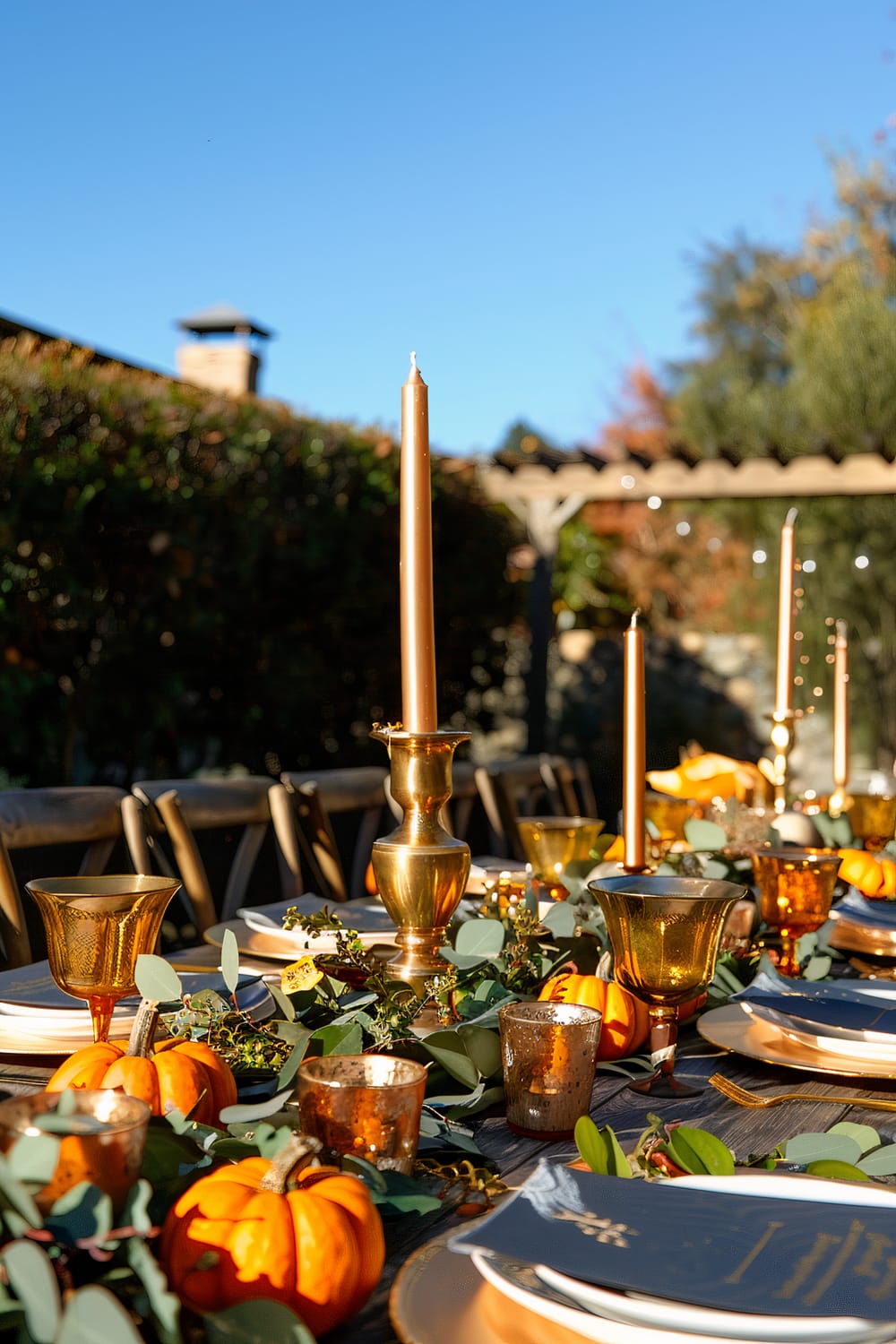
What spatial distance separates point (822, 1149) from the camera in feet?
2.65

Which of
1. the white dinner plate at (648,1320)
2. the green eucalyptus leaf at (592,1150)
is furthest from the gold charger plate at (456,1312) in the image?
the green eucalyptus leaf at (592,1150)

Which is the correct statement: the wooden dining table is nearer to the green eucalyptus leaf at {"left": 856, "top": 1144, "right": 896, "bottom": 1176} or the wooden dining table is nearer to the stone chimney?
the green eucalyptus leaf at {"left": 856, "top": 1144, "right": 896, "bottom": 1176}

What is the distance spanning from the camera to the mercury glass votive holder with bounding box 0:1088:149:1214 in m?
0.56

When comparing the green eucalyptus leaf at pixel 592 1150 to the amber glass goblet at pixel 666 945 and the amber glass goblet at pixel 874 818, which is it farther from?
the amber glass goblet at pixel 874 818

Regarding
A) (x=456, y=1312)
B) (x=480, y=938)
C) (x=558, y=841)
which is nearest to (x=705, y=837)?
(x=558, y=841)

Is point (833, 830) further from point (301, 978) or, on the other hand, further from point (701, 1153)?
point (701, 1153)

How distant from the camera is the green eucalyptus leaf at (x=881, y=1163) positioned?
2.57 ft

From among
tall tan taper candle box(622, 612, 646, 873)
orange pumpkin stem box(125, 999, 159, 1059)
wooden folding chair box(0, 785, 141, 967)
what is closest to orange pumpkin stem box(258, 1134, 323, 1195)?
orange pumpkin stem box(125, 999, 159, 1059)

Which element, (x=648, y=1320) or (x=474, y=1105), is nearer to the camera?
(x=648, y=1320)

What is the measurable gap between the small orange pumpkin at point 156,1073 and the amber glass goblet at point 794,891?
2.65ft

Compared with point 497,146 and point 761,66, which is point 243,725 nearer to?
point 497,146

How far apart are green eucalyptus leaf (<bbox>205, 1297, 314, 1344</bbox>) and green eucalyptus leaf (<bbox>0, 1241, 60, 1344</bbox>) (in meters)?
0.08

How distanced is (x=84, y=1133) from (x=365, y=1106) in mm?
219

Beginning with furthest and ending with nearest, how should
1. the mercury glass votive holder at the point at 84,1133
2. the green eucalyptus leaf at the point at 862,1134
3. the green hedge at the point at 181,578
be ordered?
1. the green hedge at the point at 181,578
2. the green eucalyptus leaf at the point at 862,1134
3. the mercury glass votive holder at the point at 84,1133
